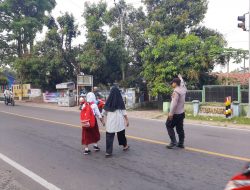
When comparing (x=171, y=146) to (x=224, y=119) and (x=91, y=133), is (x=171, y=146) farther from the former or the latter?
(x=224, y=119)

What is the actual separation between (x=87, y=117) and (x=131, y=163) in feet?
5.81

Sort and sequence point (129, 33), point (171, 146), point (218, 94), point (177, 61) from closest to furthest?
1. point (171, 146)
2. point (218, 94)
3. point (177, 61)
4. point (129, 33)

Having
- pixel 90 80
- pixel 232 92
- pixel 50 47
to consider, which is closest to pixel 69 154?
pixel 232 92

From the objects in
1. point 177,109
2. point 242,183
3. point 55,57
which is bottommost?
point 242,183

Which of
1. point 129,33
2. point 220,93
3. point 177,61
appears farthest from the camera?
point 129,33

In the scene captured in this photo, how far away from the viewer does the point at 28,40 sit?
43906 millimetres

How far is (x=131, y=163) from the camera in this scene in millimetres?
7539

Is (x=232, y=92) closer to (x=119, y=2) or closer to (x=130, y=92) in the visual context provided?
(x=130, y=92)

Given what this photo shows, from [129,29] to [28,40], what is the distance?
65.1ft

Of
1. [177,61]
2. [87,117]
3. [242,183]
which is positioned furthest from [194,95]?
[242,183]

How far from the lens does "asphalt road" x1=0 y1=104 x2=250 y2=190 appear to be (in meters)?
6.12

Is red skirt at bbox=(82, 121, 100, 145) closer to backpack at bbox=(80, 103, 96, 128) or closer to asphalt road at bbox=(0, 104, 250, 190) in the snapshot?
backpack at bbox=(80, 103, 96, 128)

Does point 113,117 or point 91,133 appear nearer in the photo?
point 113,117

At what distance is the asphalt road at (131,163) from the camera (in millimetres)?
6121
